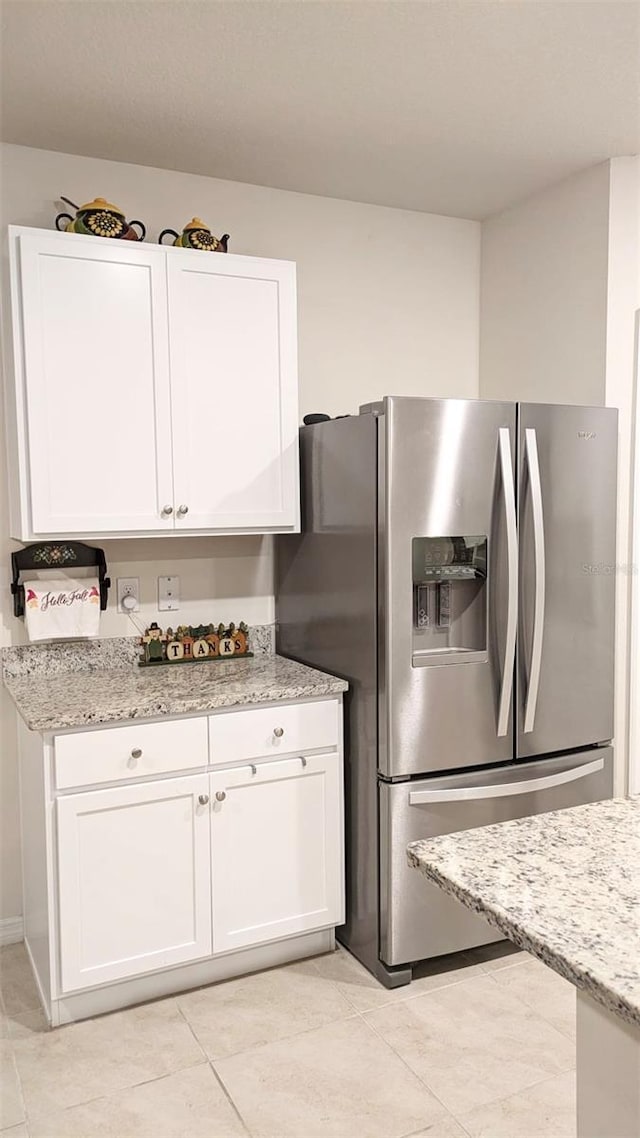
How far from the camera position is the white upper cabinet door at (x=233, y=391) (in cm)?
262

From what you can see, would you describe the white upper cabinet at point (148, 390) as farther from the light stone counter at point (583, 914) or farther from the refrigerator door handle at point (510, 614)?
the light stone counter at point (583, 914)

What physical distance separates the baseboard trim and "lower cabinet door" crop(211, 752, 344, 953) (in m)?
0.80

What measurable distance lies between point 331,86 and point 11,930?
110 inches

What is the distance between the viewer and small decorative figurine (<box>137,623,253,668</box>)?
2914 millimetres

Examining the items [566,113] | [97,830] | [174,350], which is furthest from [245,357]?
[97,830]

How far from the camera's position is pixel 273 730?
2.53 metres

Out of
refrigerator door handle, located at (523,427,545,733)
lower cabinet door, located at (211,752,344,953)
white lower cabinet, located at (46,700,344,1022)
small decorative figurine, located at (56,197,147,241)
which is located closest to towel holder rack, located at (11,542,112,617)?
white lower cabinet, located at (46,700,344,1022)

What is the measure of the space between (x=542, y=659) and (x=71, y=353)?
1689 mm

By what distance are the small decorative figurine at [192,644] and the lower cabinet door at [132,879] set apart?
60 centimetres

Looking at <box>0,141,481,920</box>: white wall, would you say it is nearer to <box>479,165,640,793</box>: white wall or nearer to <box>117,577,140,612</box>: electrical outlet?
<box>117,577,140,612</box>: electrical outlet

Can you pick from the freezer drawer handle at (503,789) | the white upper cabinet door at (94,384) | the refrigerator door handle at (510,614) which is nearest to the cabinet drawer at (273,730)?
the freezer drawer handle at (503,789)

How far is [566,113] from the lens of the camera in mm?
2588

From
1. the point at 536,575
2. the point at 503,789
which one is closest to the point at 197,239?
the point at 536,575

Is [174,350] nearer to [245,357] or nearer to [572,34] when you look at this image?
[245,357]
